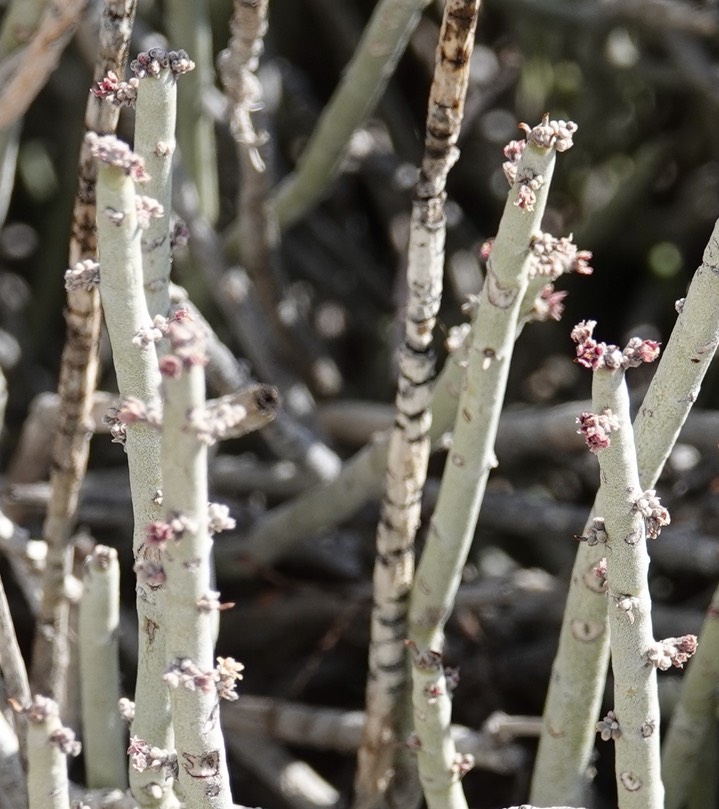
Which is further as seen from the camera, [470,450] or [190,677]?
[470,450]

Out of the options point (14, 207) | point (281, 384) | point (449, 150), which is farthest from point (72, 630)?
point (14, 207)

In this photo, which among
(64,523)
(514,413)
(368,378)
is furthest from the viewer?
(368,378)

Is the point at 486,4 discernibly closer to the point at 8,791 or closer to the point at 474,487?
the point at 474,487

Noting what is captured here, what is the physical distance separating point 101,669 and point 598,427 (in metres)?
0.35

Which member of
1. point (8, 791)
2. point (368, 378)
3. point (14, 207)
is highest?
point (14, 207)

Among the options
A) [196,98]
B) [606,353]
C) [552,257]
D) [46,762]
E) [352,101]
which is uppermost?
[196,98]

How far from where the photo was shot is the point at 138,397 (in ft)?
1.64

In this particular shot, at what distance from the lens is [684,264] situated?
1345mm

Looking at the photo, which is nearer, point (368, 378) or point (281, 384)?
point (281, 384)

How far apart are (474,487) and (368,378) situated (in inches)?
29.1

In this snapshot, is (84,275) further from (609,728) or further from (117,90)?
(609,728)

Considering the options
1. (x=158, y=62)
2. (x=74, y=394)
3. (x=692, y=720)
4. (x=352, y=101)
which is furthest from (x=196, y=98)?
(x=692, y=720)

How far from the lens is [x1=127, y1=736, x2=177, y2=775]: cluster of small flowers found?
0.50 metres

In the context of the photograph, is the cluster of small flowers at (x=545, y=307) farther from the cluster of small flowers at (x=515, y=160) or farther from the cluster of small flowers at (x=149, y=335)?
the cluster of small flowers at (x=149, y=335)
